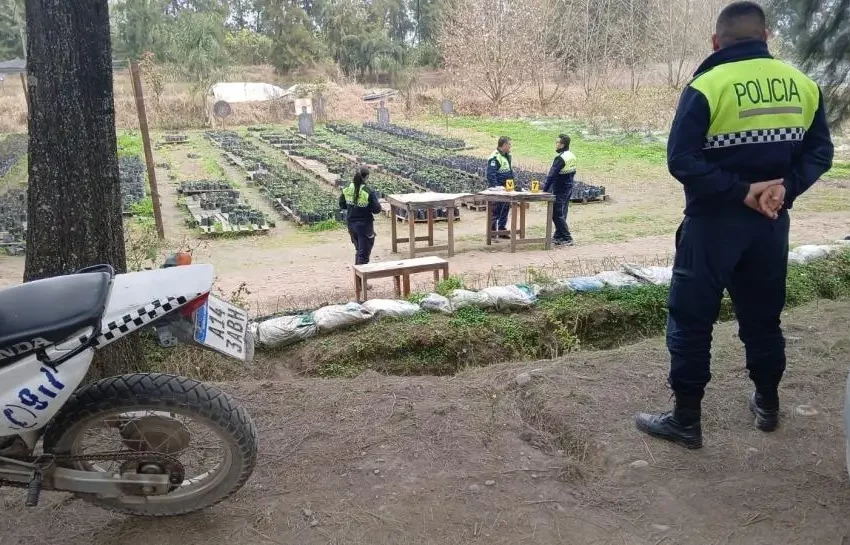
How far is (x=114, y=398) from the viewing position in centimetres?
230

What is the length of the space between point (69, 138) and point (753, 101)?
10.1ft

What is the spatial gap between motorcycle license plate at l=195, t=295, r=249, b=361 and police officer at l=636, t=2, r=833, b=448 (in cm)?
174

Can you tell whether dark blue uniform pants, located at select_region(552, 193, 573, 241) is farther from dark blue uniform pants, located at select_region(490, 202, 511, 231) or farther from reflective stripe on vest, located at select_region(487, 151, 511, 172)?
reflective stripe on vest, located at select_region(487, 151, 511, 172)

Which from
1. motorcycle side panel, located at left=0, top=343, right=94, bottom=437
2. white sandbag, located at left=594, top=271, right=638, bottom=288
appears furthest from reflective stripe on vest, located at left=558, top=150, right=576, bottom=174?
motorcycle side panel, located at left=0, top=343, right=94, bottom=437

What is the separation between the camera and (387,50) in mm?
43344

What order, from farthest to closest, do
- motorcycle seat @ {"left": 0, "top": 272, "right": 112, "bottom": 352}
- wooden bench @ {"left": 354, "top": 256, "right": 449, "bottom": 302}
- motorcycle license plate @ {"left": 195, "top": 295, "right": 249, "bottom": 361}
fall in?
wooden bench @ {"left": 354, "top": 256, "right": 449, "bottom": 302} < motorcycle license plate @ {"left": 195, "top": 295, "right": 249, "bottom": 361} < motorcycle seat @ {"left": 0, "top": 272, "right": 112, "bottom": 352}

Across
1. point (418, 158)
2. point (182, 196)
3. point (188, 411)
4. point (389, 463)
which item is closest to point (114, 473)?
point (188, 411)

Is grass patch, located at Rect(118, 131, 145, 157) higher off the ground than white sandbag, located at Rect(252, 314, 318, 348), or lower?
higher

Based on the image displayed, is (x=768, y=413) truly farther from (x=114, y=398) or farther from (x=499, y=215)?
(x=499, y=215)

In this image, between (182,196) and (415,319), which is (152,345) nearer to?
(415,319)

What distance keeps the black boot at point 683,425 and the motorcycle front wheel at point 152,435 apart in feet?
5.75

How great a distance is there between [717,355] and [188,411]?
3.03 meters

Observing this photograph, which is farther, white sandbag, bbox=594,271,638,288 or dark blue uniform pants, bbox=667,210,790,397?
white sandbag, bbox=594,271,638,288

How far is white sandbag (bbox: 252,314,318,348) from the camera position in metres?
5.07
